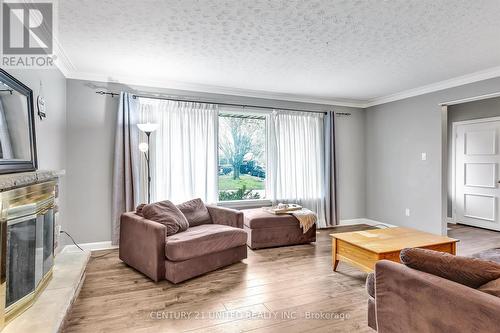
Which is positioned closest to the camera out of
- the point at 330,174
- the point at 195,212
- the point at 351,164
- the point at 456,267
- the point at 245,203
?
the point at 456,267

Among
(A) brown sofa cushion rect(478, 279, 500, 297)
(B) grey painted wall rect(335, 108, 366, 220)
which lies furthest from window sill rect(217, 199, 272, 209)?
(A) brown sofa cushion rect(478, 279, 500, 297)

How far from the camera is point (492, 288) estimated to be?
1.28 m

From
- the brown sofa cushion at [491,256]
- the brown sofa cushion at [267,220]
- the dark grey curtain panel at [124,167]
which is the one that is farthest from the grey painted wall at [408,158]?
the dark grey curtain panel at [124,167]

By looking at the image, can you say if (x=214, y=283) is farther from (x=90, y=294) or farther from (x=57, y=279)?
(x=57, y=279)

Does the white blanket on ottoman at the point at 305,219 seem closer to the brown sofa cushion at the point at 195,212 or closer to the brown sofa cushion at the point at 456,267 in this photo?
the brown sofa cushion at the point at 195,212

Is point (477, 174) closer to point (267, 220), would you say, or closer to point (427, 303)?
point (267, 220)

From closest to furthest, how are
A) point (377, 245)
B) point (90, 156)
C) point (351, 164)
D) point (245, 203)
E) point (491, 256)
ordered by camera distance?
point (491, 256) → point (377, 245) → point (90, 156) → point (245, 203) → point (351, 164)

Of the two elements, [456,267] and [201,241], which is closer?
[456,267]

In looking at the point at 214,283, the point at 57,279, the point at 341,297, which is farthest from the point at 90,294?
the point at 341,297

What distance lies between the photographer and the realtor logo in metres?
2.09

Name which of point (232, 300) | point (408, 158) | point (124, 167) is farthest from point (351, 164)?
point (124, 167)

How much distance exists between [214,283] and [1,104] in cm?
228

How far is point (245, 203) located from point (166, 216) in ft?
6.08

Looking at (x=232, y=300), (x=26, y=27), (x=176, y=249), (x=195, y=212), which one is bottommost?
(x=232, y=300)
